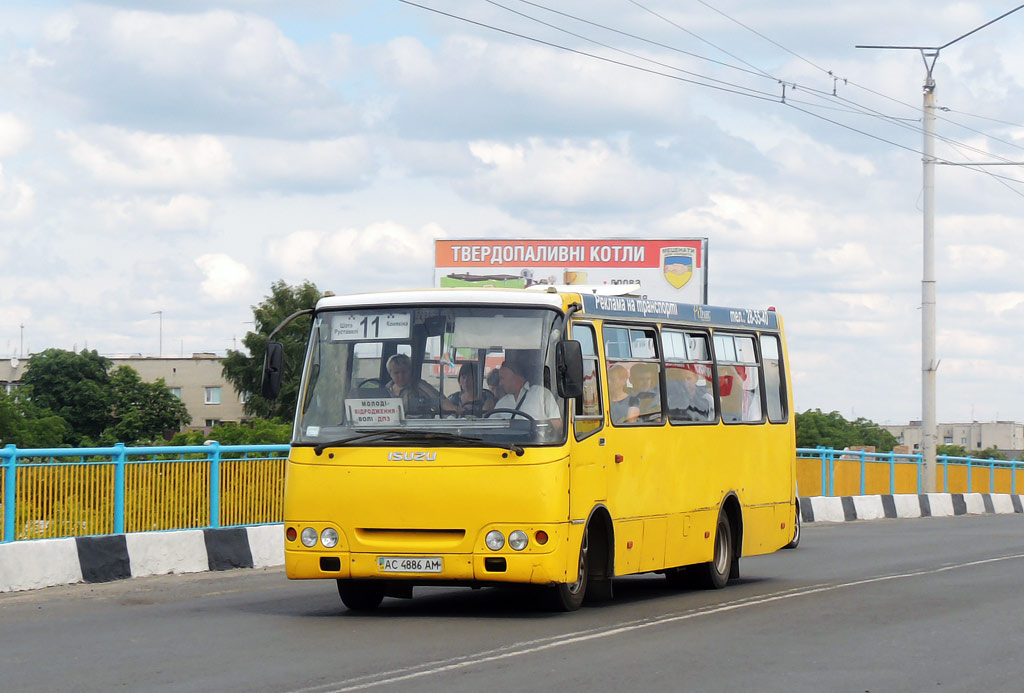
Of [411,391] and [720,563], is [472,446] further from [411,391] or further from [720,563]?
[720,563]

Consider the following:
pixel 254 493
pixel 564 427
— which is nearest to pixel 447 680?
pixel 564 427

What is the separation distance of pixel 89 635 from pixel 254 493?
676cm

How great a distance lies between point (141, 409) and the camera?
331 ft

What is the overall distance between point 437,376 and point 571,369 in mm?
1132

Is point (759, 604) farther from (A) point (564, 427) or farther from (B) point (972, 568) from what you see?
(B) point (972, 568)

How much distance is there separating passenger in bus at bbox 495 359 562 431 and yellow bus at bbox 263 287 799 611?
1 cm

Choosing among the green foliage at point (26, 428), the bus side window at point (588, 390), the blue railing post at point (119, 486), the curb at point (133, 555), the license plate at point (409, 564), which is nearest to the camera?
the license plate at point (409, 564)

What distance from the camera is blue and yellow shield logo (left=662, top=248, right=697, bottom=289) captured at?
49.4 meters

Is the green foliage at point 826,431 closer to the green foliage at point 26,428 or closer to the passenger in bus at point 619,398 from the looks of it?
the green foliage at point 26,428

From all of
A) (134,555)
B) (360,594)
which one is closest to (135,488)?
(134,555)

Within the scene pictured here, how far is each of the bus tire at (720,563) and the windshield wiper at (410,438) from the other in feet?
13.7

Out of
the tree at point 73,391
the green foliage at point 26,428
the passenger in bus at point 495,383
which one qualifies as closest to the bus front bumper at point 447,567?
the passenger in bus at point 495,383

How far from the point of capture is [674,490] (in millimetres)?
14078

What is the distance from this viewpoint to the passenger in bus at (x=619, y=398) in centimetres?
1290
